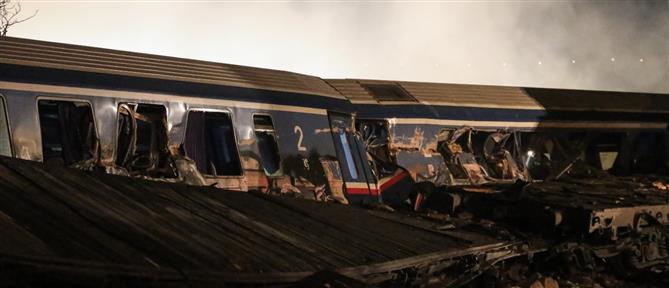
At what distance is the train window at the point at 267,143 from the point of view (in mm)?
11047

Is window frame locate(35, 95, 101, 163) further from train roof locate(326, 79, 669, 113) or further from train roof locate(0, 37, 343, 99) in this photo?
train roof locate(326, 79, 669, 113)

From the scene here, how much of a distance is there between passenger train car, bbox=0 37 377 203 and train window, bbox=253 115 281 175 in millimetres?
16

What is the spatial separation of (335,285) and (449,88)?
32.6 ft

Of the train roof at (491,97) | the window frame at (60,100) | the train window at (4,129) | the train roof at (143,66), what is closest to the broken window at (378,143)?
the train roof at (491,97)

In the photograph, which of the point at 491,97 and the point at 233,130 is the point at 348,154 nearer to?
the point at 233,130

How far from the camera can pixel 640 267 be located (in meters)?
11.3

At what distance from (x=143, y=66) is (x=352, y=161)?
12.6ft

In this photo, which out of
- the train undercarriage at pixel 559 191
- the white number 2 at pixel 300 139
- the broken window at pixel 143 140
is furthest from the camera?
the white number 2 at pixel 300 139

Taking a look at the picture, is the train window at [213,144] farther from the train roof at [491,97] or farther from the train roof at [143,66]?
the train roof at [491,97]

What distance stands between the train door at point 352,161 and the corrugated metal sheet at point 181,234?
351 cm

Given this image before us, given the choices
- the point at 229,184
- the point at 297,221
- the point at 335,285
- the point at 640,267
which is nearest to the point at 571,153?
the point at 640,267

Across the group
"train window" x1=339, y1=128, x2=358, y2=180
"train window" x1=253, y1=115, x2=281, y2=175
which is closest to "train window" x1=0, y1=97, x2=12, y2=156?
"train window" x1=253, y1=115, x2=281, y2=175

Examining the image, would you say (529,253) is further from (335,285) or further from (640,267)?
(335,285)

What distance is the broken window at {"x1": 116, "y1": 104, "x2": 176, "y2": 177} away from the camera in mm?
9562
